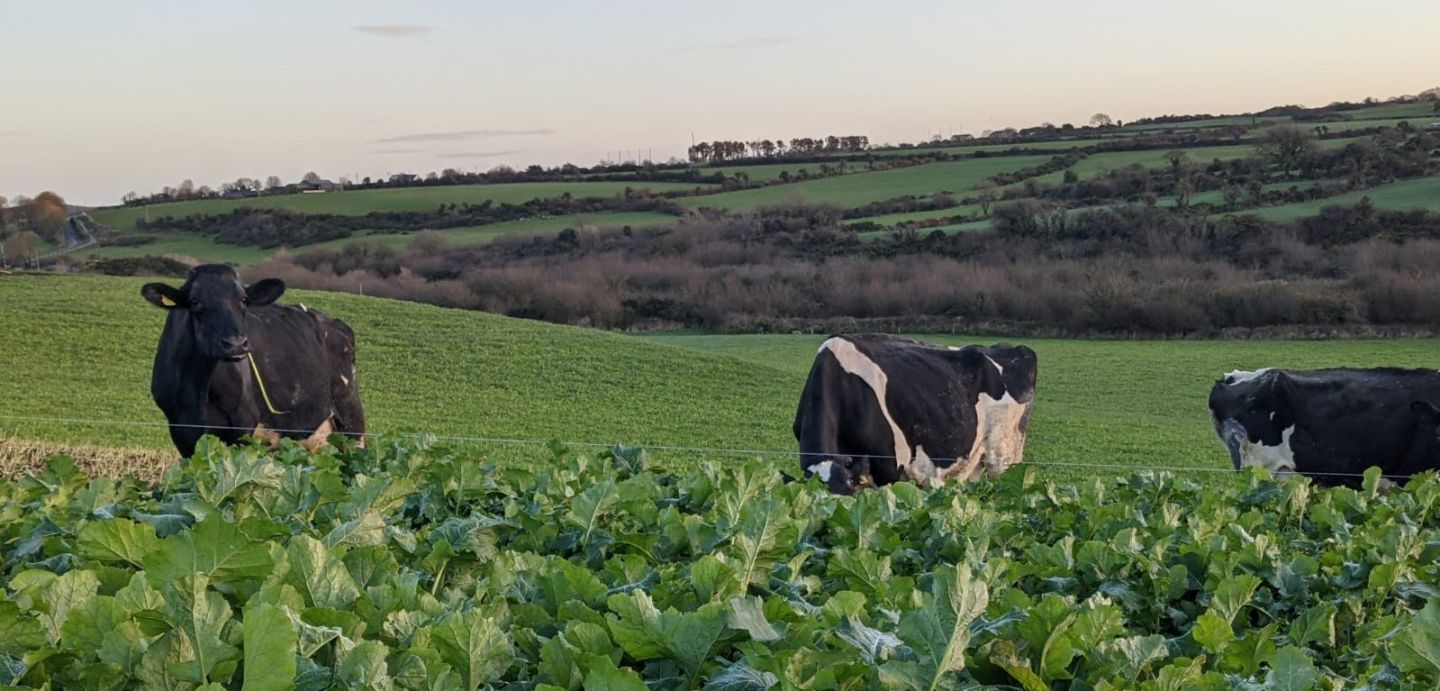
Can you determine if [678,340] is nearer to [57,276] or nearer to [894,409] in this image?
[57,276]

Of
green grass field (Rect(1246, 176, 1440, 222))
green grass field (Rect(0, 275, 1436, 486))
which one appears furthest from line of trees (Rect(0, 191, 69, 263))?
green grass field (Rect(1246, 176, 1440, 222))

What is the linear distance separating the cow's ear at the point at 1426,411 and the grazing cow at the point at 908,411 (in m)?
3.84

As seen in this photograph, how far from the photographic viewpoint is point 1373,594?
298cm

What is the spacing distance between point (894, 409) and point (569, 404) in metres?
14.7

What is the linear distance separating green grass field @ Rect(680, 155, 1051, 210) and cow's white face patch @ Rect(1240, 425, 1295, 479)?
6990 cm

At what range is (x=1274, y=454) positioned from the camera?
12.5 metres

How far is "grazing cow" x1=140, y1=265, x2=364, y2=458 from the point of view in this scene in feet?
31.7

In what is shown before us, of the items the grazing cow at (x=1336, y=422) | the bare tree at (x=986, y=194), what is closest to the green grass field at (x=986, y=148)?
the bare tree at (x=986, y=194)

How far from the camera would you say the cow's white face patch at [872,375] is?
1027 centimetres

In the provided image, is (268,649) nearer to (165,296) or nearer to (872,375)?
(872,375)

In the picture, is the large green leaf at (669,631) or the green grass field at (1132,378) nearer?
the large green leaf at (669,631)

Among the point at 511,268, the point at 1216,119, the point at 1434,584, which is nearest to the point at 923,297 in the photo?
the point at 511,268

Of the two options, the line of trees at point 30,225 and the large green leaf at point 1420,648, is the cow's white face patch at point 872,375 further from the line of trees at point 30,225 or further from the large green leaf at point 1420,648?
the line of trees at point 30,225

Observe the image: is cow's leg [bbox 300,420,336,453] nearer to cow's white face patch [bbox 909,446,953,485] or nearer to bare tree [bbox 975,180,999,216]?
cow's white face patch [bbox 909,446,953,485]
